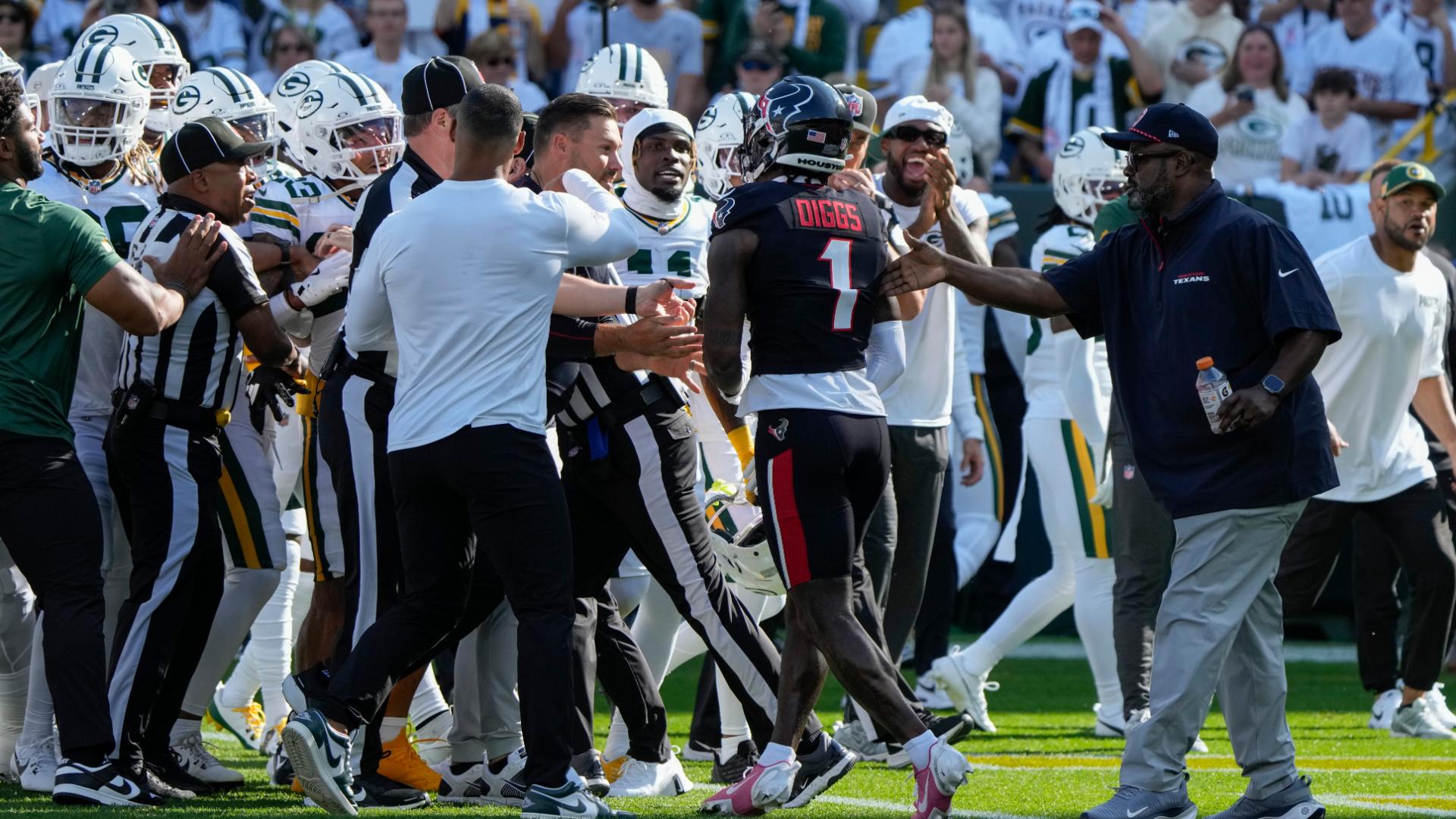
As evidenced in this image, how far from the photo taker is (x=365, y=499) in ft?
19.3

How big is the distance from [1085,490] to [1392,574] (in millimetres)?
1512

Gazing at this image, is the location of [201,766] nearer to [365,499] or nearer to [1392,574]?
[365,499]

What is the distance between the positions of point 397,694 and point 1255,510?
2689mm

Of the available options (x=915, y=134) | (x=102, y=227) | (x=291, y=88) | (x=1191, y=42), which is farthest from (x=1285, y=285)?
(x=1191, y=42)

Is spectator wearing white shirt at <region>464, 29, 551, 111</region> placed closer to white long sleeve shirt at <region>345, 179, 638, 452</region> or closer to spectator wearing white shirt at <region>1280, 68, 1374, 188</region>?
spectator wearing white shirt at <region>1280, 68, 1374, 188</region>

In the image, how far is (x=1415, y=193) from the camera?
7.83 metres

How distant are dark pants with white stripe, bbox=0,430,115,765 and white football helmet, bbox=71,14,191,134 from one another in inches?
86.9

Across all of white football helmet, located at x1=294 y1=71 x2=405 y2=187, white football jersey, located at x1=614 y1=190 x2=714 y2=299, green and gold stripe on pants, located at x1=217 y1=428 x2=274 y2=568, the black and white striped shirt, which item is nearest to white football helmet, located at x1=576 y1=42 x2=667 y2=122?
white football helmet, located at x1=294 y1=71 x2=405 y2=187

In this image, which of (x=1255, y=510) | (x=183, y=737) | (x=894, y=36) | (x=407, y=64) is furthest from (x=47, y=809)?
(x=894, y=36)

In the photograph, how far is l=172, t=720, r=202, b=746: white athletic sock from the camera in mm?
6426

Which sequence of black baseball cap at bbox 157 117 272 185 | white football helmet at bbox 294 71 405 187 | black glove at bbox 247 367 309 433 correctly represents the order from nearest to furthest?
black baseball cap at bbox 157 117 272 185 → black glove at bbox 247 367 309 433 → white football helmet at bbox 294 71 405 187

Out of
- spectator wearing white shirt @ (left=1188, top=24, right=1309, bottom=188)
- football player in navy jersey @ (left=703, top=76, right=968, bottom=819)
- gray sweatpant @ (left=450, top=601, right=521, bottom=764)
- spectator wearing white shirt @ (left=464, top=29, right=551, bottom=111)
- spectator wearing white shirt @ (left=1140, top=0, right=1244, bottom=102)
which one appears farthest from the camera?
spectator wearing white shirt @ (left=1140, top=0, right=1244, bottom=102)

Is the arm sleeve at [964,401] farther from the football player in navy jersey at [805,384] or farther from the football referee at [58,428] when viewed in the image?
the football referee at [58,428]

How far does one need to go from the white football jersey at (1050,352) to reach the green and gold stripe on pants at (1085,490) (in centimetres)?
10
